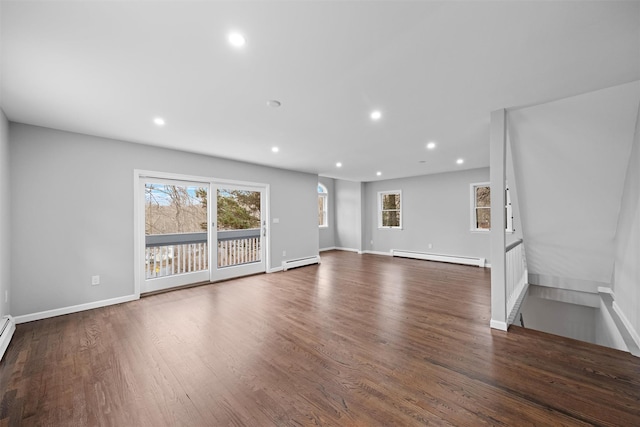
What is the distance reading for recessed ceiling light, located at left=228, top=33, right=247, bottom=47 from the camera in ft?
5.39

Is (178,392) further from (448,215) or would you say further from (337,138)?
(448,215)

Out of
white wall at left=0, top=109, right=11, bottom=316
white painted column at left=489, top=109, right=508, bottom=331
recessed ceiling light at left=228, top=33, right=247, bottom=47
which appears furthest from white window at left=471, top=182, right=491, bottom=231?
white wall at left=0, top=109, right=11, bottom=316

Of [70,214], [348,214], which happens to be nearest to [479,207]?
[348,214]

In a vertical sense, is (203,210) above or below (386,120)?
below

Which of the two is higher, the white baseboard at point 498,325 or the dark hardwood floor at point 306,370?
the white baseboard at point 498,325

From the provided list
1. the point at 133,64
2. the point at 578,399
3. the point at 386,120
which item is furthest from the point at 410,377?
the point at 133,64

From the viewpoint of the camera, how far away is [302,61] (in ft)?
6.33

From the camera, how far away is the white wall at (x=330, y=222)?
30.4 ft

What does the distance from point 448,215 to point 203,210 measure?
243 inches

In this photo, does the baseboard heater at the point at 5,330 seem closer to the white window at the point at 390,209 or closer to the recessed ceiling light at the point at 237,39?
the recessed ceiling light at the point at 237,39

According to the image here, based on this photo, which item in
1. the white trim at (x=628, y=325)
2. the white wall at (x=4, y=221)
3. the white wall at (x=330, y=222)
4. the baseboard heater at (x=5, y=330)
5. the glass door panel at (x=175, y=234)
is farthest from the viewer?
the white wall at (x=330, y=222)

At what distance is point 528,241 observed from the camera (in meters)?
4.39

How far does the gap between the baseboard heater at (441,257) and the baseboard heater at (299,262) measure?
8.94ft

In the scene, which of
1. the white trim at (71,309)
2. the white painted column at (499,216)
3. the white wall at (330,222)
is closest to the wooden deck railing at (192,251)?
the white trim at (71,309)
